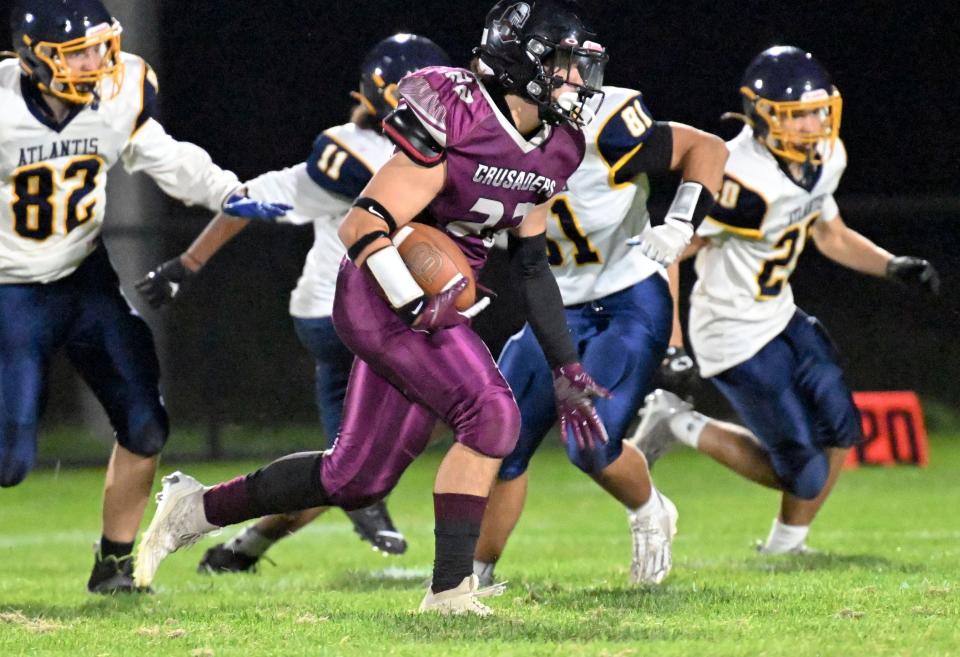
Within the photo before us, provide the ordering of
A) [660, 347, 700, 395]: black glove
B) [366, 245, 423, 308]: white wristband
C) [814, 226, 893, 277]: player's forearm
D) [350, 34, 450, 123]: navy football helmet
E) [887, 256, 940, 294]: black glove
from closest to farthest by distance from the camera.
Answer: [366, 245, 423, 308]: white wristband, [660, 347, 700, 395]: black glove, [350, 34, 450, 123]: navy football helmet, [887, 256, 940, 294]: black glove, [814, 226, 893, 277]: player's forearm

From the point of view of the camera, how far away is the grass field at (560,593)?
3.74 m

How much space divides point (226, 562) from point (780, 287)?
2184 millimetres

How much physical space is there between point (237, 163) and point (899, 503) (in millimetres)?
7326

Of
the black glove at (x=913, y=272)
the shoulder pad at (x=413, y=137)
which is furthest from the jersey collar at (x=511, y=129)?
the black glove at (x=913, y=272)

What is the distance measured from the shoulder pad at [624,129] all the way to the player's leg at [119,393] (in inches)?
59.3

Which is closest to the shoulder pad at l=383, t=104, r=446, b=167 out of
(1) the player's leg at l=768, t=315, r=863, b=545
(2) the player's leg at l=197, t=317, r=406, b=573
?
(2) the player's leg at l=197, t=317, r=406, b=573

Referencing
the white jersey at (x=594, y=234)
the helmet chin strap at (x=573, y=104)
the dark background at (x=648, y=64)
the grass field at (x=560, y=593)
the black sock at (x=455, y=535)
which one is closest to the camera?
the grass field at (x=560, y=593)

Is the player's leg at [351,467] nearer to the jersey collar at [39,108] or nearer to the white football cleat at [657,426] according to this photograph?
the jersey collar at [39,108]

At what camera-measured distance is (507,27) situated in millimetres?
4230

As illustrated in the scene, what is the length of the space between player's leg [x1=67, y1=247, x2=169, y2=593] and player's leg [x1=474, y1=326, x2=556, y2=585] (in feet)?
3.37

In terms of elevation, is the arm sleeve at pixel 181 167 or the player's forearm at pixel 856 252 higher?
the arm sleeve at pixel 181 167

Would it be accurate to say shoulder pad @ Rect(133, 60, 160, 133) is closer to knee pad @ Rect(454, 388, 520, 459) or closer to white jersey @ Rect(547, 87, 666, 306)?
white jersey @ Rect(547, 87, 666, 306)

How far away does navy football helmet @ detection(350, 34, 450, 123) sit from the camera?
5.67 meters

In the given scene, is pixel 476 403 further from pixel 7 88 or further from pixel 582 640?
pixel 7 88
